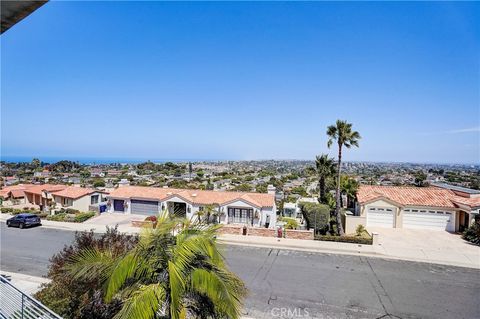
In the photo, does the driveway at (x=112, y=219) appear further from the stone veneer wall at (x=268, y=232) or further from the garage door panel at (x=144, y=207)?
the stone veneer wall at (x=268, y=232)

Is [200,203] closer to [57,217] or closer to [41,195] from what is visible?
[57,217]

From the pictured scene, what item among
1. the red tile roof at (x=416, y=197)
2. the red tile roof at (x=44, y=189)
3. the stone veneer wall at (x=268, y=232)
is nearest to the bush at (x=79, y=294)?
the stone veneer wall at (x=268, y=232)

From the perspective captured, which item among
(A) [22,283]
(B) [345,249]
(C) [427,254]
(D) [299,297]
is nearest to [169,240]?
(D) [299,297]

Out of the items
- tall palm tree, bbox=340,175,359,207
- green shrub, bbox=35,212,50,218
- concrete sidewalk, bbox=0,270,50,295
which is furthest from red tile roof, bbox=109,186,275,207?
concrete sidewalk, bbox=0,270,50,295

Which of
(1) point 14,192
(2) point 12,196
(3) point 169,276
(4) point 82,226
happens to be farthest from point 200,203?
(1) point 14,192

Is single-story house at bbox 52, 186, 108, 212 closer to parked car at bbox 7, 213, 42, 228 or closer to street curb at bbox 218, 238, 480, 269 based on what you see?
parked car at bbox 7, 213, 42, 228

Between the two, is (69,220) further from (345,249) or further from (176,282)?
(176,282)
